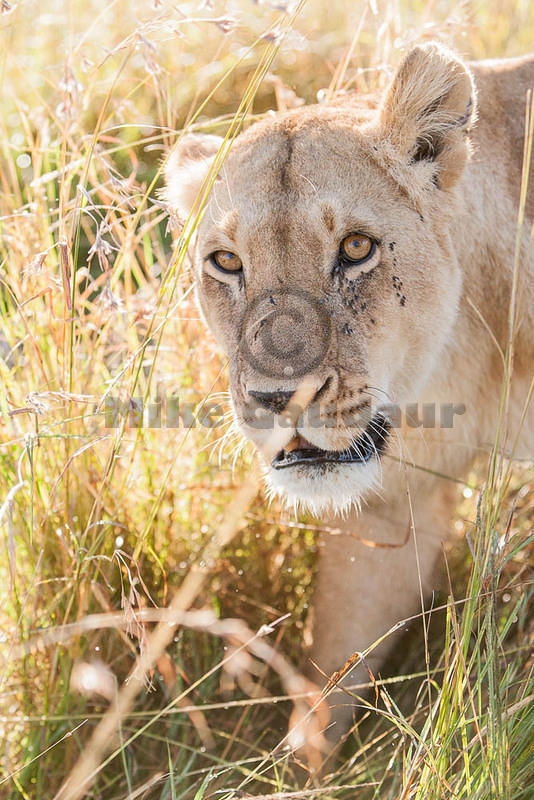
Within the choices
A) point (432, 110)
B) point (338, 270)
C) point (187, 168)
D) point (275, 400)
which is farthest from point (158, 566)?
point (432, 110)

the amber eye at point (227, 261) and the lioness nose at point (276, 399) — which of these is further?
the amber eye at point (227, 261)

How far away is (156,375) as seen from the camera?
130 inches

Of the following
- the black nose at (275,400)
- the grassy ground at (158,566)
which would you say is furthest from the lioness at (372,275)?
the grassy ground at (158,566)

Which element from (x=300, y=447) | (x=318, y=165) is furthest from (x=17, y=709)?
(x=318, y=165)

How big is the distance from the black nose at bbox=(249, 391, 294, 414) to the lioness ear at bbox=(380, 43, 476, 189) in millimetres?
815

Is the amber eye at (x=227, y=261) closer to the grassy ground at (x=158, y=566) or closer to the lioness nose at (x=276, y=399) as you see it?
the grassy ground at (x=158, y=566)

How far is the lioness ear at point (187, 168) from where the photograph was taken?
2932 mm

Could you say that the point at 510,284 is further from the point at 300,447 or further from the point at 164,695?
the point at 164,695

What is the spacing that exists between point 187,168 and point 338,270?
867 mm

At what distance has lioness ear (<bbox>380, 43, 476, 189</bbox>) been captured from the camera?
241 centimetres

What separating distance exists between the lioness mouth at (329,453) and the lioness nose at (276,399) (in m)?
0.14

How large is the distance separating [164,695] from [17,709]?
0.44 meters

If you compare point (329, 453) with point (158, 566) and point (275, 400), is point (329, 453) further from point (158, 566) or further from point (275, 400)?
point (158, 566)

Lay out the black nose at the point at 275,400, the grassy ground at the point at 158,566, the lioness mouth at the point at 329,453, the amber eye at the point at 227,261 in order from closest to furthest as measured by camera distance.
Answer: the grassy ground at the point at 158,566
the black nose at the point at 275,400
the lioness mouth at the point at 329,453
the amber eye at the point at 227,261
